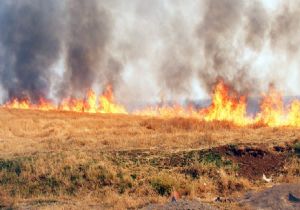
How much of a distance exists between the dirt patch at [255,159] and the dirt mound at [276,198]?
3.09 metres

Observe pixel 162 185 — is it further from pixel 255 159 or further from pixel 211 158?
pixel 255 159

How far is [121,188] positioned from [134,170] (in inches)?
62.3

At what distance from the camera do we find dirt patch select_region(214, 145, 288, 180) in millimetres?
19438

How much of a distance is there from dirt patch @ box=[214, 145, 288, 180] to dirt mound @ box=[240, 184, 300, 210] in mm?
3095

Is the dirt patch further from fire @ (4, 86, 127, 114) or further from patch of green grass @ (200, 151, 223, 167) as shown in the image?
fire @ (4, 86, 127, 114)

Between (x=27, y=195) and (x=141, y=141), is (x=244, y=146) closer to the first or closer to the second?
(x=141, y=141)

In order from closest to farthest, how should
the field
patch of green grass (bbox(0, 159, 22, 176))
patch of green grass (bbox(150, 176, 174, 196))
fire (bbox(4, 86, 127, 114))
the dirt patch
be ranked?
the field < patch of green grass (bbox(150, 176, 174, 196)) < the dirt patch < patch of green grass (bbox(0, 159, 22, 176)) < fire (bbox(4, 86, 127, 114))

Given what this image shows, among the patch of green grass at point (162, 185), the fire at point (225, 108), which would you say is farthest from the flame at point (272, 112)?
the patch of green grass at point (162, 185)

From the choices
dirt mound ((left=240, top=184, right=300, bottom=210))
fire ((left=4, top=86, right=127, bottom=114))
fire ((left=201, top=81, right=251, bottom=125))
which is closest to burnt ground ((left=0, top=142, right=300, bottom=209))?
dirt mound ((left=240, top=184, right=300, bottom=210))

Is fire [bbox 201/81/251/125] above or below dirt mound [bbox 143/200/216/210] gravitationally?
above

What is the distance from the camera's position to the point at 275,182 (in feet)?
60.0

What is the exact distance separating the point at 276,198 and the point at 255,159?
563cm

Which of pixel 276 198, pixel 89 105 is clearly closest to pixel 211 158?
pixel 276 198

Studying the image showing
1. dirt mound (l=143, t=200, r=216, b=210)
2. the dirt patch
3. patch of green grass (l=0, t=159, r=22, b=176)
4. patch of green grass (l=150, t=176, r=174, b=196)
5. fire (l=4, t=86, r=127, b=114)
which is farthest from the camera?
fire (l=4, t=86, r=127, b=114)
